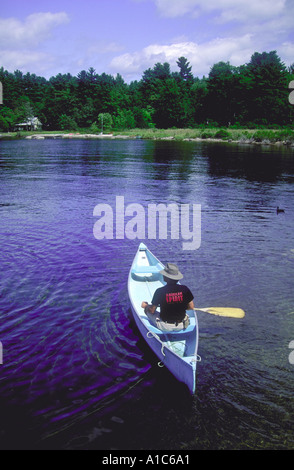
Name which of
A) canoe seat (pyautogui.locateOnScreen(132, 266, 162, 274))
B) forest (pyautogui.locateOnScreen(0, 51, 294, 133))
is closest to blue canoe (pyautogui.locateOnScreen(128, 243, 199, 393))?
canoe seat (pyautogui.locateOnScreen(132, 266, 162, 274))

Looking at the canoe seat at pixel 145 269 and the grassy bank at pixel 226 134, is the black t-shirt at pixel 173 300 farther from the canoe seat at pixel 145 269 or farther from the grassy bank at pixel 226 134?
the grassy bank at pixel 226 134

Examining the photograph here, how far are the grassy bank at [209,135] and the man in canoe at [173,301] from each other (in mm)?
87546

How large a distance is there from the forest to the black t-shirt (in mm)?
111672

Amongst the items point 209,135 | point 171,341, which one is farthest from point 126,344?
point 209,135

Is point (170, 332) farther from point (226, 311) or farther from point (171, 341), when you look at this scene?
point (226, 311)

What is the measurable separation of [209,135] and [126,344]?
107 m

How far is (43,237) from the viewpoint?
17641 mm

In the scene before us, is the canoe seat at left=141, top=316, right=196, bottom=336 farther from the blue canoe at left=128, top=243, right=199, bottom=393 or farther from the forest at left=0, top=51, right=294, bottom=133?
the forest at left=0, top=51, right=294, bottom=133

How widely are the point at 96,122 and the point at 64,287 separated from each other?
14698 cm

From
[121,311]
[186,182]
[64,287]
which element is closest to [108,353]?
[121,311]

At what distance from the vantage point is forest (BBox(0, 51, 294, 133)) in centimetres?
11644

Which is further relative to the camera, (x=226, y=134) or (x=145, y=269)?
(x=226, y=134)

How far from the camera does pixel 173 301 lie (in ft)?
27.7

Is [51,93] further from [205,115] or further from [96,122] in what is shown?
[205,115]
